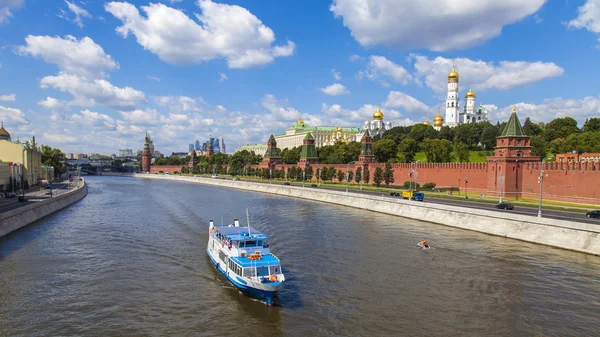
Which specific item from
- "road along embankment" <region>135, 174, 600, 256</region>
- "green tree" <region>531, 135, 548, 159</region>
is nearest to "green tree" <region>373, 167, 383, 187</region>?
"road along embankment" <region>135, 174, 600, 256</region>

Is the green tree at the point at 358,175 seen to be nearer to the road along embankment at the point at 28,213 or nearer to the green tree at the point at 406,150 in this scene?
the green tree at the point at 406,150

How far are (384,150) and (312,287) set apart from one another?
294ft

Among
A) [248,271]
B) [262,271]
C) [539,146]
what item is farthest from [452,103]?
[248,271]

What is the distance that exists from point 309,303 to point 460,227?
82.8ft

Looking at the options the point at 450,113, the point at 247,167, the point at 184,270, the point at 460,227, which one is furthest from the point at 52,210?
the point at 450,113

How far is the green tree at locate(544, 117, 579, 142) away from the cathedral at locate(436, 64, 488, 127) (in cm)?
5382

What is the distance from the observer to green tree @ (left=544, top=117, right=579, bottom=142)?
A: 10562 cm

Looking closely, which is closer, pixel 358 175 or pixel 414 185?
pixel 414 185

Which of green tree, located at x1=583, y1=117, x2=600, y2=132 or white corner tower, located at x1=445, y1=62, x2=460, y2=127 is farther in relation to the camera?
white corner tower, located at x1=445, y1=62, x2=460, y2=127

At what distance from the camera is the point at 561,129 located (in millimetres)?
106312

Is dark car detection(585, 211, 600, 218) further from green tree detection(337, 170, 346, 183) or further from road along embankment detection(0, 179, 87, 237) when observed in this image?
green tree detection(337, 170, 346, 183)

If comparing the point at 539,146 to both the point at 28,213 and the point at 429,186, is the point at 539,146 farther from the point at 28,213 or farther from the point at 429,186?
the point at 28,213

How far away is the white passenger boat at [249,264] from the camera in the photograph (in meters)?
21.3

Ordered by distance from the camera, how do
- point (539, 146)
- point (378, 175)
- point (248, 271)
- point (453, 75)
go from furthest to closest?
point (453, 75), point (539, 146), point (378, 175), point (248, 271)
